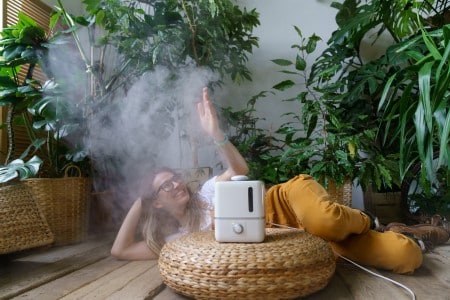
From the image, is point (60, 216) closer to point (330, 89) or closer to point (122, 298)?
point (122, 298)

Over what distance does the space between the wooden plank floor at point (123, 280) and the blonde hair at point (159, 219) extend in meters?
0.10

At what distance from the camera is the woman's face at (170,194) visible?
1419mm

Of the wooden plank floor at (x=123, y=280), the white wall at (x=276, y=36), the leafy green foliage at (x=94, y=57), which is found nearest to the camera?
the wooden plank floor at (x=123, y=280)

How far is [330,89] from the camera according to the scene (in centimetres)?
196

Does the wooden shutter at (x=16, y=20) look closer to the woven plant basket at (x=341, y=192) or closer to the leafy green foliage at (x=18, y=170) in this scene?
the leafy green foliage at (x=18, y=170)

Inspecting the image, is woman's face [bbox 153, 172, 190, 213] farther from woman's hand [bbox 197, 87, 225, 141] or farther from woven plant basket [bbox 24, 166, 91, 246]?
woven plant basket [bbox 24, 166, 91, 246]

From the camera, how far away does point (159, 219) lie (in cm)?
141

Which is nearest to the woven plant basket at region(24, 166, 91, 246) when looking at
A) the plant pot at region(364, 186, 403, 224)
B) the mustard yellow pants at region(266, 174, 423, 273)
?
the mustard yellow pants at region(266, 174, 423, 273)

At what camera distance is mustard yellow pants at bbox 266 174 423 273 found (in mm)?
1089

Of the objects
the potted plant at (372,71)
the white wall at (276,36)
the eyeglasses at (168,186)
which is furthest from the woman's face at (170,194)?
the white wall at (276,36)

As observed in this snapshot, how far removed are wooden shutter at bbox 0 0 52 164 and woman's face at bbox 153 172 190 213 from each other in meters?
0.88

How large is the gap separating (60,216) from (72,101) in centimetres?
59

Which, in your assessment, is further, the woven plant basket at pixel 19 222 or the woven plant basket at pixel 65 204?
the woven plant basket at pixel 65 204

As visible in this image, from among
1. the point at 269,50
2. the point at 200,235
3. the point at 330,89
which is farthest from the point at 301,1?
the point at 200,235
